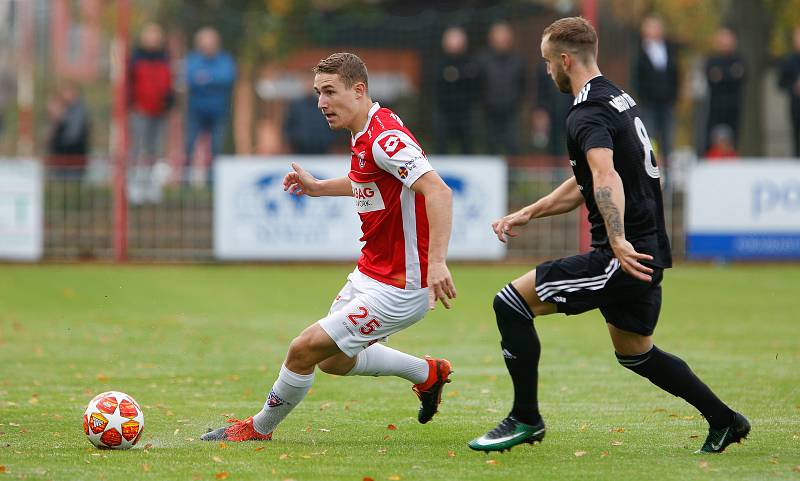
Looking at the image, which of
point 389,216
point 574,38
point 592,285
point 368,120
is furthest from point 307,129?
point 592,285

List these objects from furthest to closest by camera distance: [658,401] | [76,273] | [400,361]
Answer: [76,273] → [658,401] → [400,361]

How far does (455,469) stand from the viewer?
6.00 m

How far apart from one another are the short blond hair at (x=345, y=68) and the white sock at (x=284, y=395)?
5.03 ft

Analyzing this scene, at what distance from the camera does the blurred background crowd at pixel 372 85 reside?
20.3 metres

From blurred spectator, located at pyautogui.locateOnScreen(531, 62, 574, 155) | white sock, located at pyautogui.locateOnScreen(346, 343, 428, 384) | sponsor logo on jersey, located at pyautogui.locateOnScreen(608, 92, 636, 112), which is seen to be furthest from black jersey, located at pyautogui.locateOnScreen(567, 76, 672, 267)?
blurred spectator, located at pyautogui.locateOnScreen(531, 62, 574, 155)

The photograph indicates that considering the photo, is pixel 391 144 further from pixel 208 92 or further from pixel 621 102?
pixel 208 92

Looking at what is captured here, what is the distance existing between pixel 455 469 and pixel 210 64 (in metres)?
15.6

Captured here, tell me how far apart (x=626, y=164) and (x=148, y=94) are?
15.3 meters

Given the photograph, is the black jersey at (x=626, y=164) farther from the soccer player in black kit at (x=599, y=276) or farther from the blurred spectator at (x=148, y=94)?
the blurred spectator at (x=148, y=94)

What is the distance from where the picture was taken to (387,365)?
7.19 metres

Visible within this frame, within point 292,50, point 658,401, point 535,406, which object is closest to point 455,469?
point 535,406

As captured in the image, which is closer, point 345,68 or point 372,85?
point 345,68

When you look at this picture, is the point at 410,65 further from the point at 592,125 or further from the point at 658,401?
the point at 592,125

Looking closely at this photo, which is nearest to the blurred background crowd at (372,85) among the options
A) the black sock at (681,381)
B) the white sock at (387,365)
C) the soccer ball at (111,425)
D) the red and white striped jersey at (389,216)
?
the white sock at (387,365)
